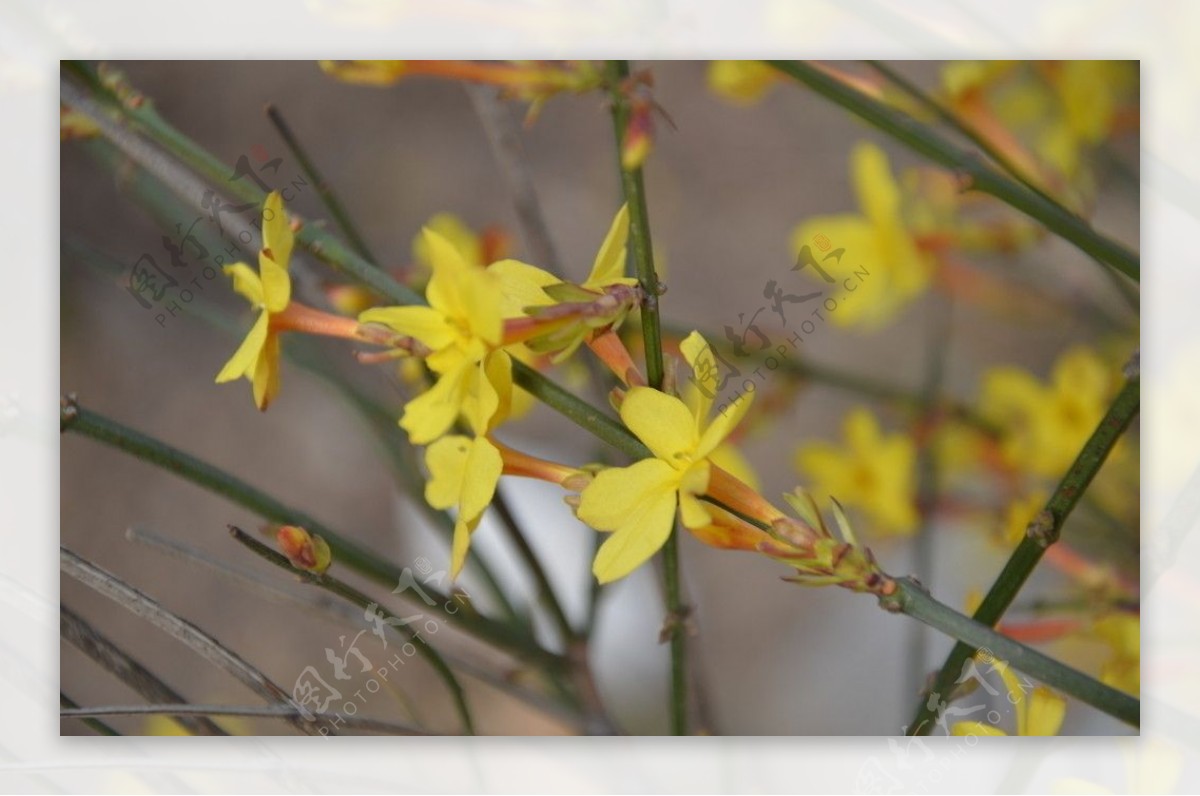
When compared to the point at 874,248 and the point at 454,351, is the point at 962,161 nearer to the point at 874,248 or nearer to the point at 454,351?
the point at 874,248

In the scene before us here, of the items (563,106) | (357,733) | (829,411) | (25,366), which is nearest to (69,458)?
(25,366)

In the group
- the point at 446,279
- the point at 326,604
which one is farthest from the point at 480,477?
the point at 326,604

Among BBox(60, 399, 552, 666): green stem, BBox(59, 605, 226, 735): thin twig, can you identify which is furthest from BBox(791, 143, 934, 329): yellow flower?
BBox(59, 605, 226, 735): thin twig

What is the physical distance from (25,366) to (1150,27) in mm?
1037

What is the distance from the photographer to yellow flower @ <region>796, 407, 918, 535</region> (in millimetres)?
1046

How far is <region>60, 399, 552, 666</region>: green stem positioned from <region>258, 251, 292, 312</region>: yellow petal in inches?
5.9

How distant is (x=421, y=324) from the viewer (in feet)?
2.11

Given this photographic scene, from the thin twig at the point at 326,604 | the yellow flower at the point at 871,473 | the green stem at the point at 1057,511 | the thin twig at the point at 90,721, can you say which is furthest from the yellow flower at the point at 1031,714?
the thin twig at the point at 90,721

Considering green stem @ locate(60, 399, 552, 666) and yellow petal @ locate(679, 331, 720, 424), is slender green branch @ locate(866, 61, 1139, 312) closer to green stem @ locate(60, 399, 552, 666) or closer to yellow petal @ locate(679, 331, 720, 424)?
yellow petal @ locate(679, 331, 720, 424)

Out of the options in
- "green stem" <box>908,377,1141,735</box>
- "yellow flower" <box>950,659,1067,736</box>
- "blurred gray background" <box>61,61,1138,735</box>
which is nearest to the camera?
"green stem" <box>908,377,1141,735</box>

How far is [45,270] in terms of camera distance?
97 cm

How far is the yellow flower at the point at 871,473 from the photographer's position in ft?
3.43

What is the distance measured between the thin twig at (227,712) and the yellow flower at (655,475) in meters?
0.36

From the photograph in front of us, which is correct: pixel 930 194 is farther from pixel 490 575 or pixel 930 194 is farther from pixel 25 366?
pixel 25 366
